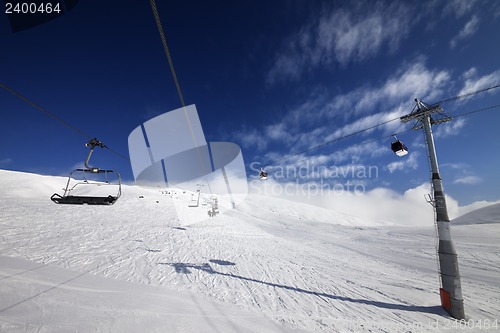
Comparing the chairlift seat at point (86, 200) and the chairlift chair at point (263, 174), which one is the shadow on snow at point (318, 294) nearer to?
the chairlift seat at point (86, 200)

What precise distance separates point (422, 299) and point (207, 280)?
36.8 ft

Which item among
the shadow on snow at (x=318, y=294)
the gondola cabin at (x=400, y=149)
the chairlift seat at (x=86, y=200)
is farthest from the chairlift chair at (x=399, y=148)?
the chairlift seat at (x=86, y=200)

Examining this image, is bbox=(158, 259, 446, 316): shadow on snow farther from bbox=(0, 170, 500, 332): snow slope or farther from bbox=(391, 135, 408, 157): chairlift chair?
bbox=(391, 135, 408, 157): chairlift chair

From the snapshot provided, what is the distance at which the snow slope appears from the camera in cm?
803

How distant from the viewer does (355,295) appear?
10.9m

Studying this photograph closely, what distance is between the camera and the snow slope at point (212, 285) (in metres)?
8.03

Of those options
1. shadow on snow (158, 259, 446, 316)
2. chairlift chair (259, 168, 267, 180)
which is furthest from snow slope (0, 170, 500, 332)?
chairlift chair (259, 168, 267, 180)

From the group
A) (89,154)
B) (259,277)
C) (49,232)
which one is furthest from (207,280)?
(49,232)

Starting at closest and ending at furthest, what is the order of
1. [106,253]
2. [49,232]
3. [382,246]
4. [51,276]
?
[51,276] → [106,253] → [49,232] → [382,246]

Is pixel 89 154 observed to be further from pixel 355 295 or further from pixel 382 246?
pixel 382 246

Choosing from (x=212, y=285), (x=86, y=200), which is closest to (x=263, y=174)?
(x=212, y=285)

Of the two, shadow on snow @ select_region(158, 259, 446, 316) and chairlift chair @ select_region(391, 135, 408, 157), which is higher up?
chairlift chair @ select_region(391, 135, 408, 157)

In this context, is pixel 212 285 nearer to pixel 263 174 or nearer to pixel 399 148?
pixel 263 174

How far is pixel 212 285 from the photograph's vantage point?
463 inches
